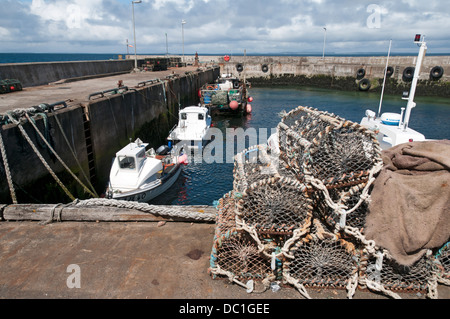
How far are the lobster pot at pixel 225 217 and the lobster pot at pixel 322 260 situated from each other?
847mm

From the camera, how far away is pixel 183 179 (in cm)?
1423

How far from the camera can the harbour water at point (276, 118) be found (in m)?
13.2

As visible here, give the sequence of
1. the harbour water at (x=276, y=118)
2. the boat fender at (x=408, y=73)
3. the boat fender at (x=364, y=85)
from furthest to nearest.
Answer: the boat fender at (x=364, y=85), the boat fender at (x=408, y=73), the harbour water at (x=276, y=118)

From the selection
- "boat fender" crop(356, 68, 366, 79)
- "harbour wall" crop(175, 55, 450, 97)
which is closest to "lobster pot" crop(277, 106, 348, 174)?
"harbour wall" crop(175, 55, 450, 97)

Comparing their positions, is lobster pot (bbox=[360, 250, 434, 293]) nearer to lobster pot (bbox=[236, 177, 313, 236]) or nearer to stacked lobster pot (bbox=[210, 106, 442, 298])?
stacked lobster pot (bbox=[210, 106, 442, 298])

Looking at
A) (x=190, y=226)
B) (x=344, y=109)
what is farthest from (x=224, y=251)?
(x=344, y=109)

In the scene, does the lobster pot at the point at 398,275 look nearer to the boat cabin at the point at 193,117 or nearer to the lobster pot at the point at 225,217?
the lobster pot at the point at 225,217

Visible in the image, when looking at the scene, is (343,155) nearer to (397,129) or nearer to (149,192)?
(397,129)

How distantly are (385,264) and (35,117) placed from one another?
994 centimetres

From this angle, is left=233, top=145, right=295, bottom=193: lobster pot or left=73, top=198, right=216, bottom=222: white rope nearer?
left=233, top=145, right=295, bottom=193: lobster pot

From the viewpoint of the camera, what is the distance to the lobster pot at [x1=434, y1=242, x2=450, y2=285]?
3332 millimetres

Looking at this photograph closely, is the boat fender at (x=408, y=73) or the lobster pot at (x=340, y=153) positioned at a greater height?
the boat fender at (x=408, y=73)

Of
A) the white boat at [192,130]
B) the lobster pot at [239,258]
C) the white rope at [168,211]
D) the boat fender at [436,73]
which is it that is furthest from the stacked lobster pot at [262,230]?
the boat fender at [436,73]

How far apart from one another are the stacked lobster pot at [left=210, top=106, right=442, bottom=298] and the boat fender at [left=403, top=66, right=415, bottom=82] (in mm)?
43554
